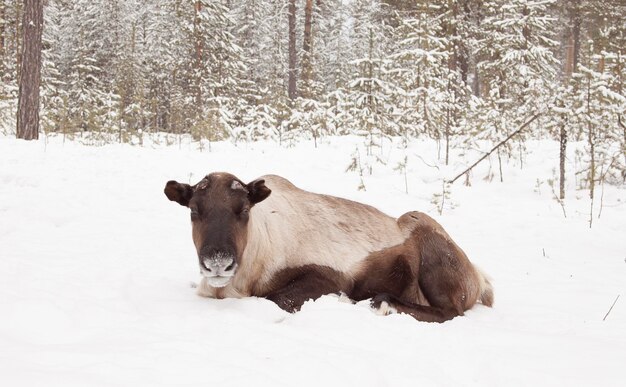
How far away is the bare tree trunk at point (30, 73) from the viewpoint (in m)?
12.8

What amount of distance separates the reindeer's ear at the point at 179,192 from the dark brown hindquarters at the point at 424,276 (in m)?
1.78

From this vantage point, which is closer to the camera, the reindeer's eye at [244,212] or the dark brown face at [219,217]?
the dark brown face at [219,217]

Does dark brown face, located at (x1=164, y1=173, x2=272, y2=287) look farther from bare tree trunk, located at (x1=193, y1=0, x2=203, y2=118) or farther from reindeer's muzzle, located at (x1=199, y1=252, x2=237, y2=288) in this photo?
bare tree trunk, located at (x1=193, y1=0, x2=203, y2=118)

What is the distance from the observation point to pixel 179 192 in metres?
4.24

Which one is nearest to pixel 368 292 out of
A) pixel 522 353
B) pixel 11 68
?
pixel 522 353

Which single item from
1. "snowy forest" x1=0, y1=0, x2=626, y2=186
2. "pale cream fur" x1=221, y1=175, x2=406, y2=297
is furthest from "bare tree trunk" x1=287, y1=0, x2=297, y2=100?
"pale cream fur" x1=221, y1=175, x2=406, y2=297

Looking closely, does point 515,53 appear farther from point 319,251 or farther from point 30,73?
point 319,251

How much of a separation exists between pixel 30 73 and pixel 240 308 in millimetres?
12450

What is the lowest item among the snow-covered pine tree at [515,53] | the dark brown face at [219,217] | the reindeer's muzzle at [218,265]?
the reindeer's muzzle at [218,265]

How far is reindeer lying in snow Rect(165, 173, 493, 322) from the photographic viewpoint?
4.05 meters

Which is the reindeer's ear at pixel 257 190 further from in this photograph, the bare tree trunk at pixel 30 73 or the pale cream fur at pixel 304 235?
the bare tree trunk at pixel 30 73

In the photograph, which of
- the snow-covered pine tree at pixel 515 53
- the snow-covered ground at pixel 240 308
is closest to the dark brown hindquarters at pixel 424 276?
the snow-covered ground at pixel 240 308

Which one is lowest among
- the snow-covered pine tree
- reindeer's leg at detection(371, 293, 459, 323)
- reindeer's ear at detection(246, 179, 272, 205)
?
reindeer's leg at detection(371, 293, 459, 323)

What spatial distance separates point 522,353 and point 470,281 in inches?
59.1
